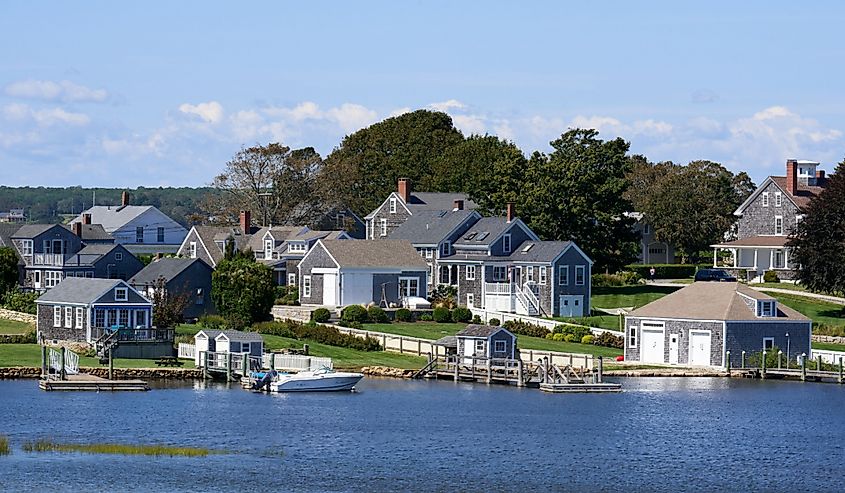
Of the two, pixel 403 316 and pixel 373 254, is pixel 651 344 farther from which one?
pixel 373 254

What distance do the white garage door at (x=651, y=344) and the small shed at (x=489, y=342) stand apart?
26.2ft

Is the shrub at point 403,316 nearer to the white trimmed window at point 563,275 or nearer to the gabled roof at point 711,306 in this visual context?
the white trimmed window at point 563,275

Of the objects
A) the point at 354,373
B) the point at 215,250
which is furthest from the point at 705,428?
the point at 215,250

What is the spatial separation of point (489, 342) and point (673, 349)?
10148 millimetres

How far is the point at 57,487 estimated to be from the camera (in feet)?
166

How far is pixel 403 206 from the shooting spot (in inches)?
5167

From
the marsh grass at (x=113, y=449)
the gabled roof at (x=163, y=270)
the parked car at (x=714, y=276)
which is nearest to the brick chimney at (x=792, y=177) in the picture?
the parked car at (x=714, y=276)

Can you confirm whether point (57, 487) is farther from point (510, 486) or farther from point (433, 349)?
point (433, 349)

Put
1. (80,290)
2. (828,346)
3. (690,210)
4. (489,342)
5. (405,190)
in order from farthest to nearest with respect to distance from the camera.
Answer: (690,210), (405,190), (828,346), (80,290), (489,342)

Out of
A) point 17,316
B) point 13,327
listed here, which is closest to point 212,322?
point 13,327

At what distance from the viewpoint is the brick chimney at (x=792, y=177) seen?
412ft

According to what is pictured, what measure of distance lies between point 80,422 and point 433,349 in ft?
84.3

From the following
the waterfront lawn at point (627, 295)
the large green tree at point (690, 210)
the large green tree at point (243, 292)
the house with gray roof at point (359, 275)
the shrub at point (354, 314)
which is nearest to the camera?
the large green tree at point (243, 292)

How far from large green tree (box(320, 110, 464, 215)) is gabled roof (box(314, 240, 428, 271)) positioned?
40.1m
